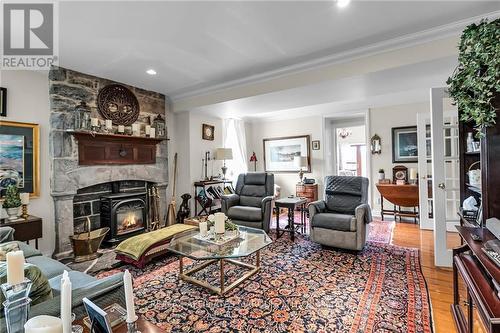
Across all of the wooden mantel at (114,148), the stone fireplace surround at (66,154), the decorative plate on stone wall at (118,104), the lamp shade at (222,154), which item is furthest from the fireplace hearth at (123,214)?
the lamp shade at (222,154)

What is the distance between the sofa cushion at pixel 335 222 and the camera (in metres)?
3.09

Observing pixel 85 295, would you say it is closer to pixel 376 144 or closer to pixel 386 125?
pixel 376 144

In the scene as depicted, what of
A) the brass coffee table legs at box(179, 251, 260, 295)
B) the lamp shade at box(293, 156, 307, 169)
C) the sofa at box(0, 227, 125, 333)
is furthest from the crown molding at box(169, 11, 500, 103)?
the sofa at box(0, 227, 125, 333)

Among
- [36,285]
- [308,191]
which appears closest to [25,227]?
[36,285]

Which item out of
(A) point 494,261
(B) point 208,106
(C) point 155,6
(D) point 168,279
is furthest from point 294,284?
(B) point 208,106

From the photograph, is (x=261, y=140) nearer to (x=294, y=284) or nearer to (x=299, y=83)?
(x=299, y=83)

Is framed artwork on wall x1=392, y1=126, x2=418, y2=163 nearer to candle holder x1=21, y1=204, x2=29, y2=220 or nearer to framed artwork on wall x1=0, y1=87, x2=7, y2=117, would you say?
candle holder x1=21, y1=204, x2=29, y2=220

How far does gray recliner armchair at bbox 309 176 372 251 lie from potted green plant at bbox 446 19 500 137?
1648 millimetres

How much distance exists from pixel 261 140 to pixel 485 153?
5310 mm

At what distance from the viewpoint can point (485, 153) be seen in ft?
5.81

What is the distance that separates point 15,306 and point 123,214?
3121 mm

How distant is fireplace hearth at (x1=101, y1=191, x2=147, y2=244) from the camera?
3629mm

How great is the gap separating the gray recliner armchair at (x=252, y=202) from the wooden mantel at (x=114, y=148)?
5.15 ft

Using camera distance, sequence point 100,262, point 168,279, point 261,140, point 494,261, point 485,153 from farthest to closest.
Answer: point 261,140, point 100,262, point 168,279, point 485,153, point 494,261
